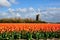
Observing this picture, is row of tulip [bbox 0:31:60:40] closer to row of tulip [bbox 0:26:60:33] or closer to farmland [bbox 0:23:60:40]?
farmland [bbox 0:23:60:40]

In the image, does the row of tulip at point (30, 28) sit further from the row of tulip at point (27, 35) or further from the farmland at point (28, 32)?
the row of tulip at point (27, 35)

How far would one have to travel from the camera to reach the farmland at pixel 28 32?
1128 cm

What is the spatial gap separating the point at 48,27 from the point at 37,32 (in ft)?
2.08

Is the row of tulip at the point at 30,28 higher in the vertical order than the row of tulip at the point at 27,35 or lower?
higher

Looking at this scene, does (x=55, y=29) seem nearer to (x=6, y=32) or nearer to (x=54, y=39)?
(x=54, y=39)

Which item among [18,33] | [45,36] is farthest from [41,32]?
[18,33]

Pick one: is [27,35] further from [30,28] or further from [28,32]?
[30,28]

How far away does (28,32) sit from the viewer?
1160 cm

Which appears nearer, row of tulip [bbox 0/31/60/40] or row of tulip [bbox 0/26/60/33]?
row of tulip [bbox 0/31/60/40]

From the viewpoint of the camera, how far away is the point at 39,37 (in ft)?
37.8

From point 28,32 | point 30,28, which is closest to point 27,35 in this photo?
point 28,32

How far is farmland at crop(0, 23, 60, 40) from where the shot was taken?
1128 cm

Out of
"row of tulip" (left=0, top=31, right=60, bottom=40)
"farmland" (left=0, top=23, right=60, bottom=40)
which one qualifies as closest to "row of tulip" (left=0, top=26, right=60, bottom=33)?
"farmland" (left=0, top=23, right=60, bottom=40)

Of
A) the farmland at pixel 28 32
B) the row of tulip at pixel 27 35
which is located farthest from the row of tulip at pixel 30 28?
the row of tulip at pixel 27 35
